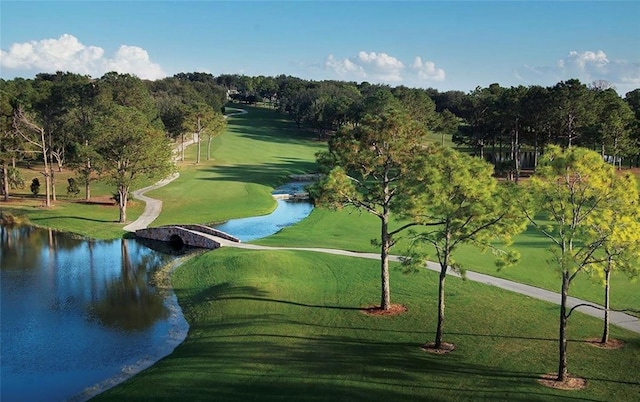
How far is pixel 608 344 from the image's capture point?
78.1ft

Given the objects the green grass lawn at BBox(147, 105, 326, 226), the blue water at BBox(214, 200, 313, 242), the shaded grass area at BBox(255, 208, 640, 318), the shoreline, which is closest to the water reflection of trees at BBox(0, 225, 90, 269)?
the green grass lawn at BBox(147, 105, 326, 226)

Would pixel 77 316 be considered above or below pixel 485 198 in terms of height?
below

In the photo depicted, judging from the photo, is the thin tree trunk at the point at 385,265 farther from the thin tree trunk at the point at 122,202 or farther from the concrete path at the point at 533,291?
the thin tree trunk at the point at 122,202

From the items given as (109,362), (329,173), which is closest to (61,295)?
(109,362)

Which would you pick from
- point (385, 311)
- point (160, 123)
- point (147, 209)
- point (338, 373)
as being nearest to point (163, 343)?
point (338, 373)

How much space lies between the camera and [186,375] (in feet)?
73.9

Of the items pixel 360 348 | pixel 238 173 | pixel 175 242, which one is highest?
pixel 238 173

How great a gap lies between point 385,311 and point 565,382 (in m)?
10.3

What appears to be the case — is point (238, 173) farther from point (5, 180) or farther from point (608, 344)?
point (608, 344)

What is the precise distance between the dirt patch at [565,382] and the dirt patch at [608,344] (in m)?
3.76

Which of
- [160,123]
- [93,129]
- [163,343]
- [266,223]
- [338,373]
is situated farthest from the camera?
[160,123]

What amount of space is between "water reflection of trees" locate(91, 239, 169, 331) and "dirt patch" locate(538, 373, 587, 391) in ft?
64.6

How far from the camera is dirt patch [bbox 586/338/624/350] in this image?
23538mm

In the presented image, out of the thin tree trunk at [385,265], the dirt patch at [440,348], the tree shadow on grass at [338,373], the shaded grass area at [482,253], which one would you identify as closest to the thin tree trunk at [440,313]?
the dirt patch at [440,348]
